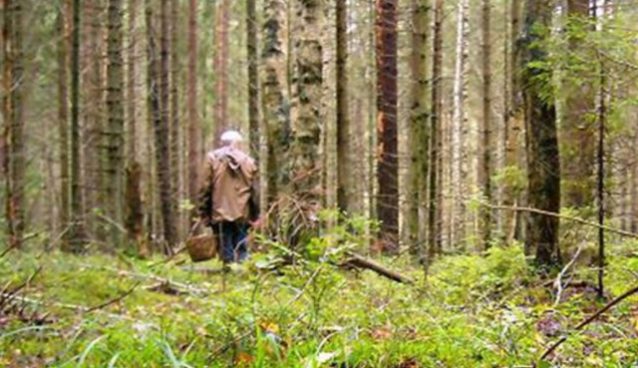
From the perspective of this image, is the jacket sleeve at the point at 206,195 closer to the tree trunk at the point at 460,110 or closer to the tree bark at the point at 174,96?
the tree bark at the point at 174,96

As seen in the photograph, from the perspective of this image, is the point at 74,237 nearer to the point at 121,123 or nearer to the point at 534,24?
the point at 121,123

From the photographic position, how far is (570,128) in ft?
25.4

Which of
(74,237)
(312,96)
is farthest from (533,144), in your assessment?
(74,237)

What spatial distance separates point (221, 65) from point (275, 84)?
1619 centimetres

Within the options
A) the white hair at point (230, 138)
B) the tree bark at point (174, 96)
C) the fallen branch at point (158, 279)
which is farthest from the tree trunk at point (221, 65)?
the fallen branch at point (158, 279)

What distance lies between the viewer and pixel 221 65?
2444 cm

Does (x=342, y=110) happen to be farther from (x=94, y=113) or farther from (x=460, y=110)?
(x=460, y=110)

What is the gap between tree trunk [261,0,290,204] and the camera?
8.46 meters

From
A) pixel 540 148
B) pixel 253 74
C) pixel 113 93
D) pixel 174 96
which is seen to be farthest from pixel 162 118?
pixel 540 148

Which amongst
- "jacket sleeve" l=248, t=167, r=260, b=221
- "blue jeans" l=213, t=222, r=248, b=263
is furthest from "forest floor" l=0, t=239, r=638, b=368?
"jacket sleeve" l=248, t=167, r=260, b=221

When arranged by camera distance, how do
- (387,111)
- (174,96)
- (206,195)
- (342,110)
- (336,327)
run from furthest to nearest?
(174,96), (387,111), (342,110), (206,195), (336,327)

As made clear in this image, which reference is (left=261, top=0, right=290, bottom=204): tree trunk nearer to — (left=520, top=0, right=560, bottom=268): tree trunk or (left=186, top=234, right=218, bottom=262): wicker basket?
(left=186, top=234, right=218, bottom=262): wicker basket

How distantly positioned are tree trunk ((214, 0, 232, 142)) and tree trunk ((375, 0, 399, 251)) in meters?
11.2

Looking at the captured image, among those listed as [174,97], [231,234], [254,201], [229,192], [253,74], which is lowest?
[231,234]
